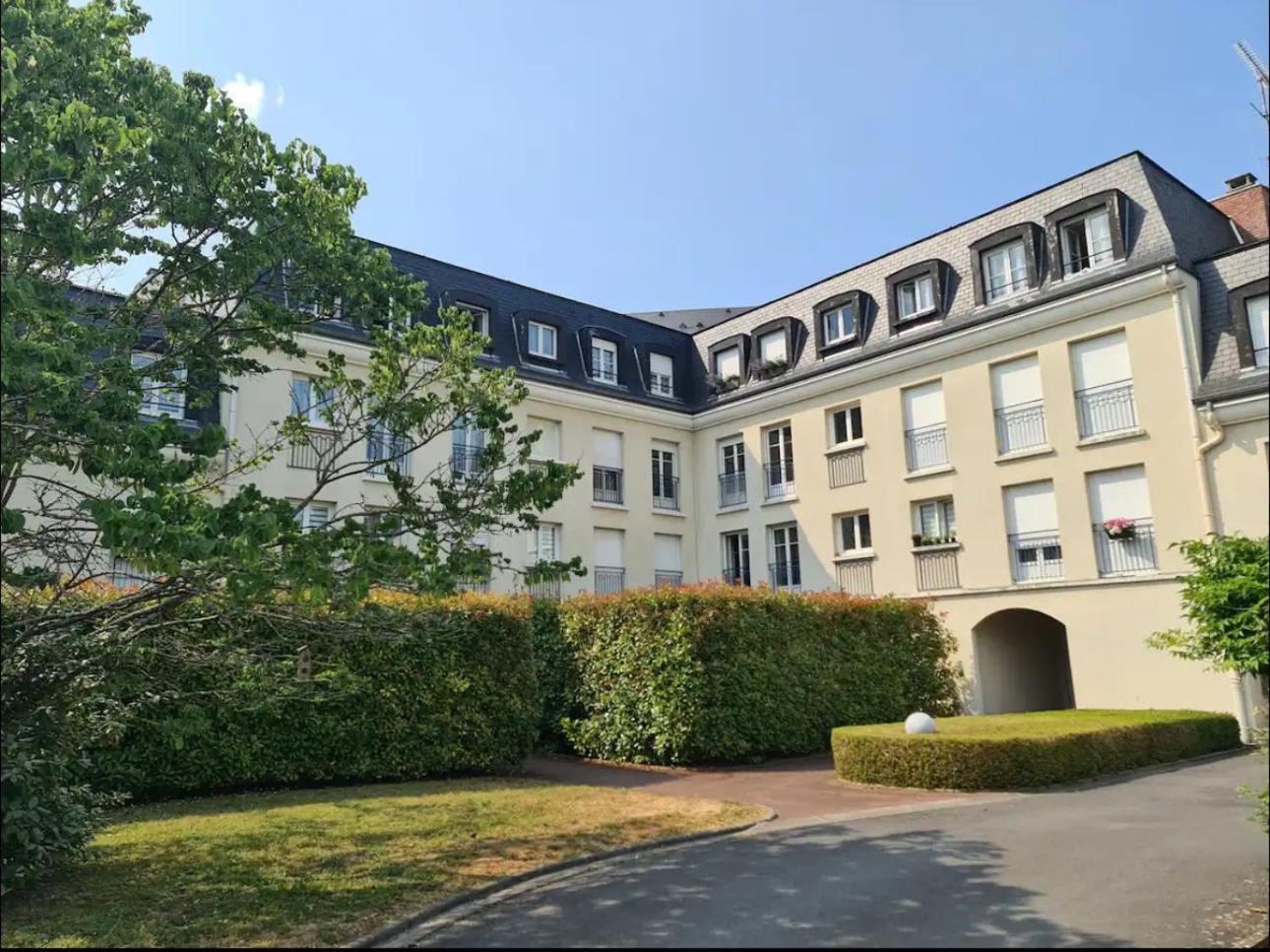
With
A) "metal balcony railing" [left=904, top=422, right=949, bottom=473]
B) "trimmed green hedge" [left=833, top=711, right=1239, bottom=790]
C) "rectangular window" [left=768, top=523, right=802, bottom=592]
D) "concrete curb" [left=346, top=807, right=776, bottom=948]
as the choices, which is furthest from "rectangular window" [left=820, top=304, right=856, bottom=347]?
"concrete curb" [left=346, top=807, right=776, bottom=948]

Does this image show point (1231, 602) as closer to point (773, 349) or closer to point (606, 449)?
point (773, 349)

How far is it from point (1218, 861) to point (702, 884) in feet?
13.7

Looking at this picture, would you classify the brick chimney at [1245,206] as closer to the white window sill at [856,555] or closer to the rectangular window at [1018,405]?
the rectangular window at [1018,405]

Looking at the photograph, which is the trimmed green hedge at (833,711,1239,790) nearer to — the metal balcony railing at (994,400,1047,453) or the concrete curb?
the concrete curb

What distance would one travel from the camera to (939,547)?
68.4 ft

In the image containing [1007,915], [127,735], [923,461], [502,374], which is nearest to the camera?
[1007,915]

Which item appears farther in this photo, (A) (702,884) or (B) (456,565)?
(A) (702,884)

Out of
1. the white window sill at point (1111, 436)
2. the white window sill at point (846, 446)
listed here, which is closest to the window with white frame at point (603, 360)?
the white window sill at point (846, 446)

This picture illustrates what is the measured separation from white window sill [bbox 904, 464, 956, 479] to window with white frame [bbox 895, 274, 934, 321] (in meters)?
3.94

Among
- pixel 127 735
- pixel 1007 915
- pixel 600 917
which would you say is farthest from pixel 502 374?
pixel 127 735

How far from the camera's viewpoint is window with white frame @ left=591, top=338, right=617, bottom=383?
1028 inches

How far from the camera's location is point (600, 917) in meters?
6.07

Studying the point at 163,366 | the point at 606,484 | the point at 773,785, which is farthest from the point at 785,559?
the point at 163,366

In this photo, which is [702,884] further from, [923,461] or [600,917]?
[923,461]
